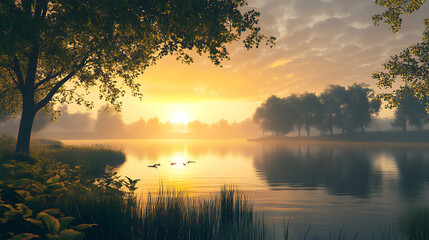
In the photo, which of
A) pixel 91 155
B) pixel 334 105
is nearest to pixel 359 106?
pixel 334 105

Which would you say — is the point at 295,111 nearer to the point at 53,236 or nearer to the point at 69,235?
the point at 69,235

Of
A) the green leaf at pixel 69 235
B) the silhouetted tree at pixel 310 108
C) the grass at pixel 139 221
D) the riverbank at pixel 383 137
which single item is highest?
the silhouetted tree at pixel 310 108

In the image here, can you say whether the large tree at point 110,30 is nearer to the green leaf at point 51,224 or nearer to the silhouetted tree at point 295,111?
the green leaf at point 51,224

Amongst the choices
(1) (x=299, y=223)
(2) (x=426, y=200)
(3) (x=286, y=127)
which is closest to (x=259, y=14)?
(1) (x=299, y=223)

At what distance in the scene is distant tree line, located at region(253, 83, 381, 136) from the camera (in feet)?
354

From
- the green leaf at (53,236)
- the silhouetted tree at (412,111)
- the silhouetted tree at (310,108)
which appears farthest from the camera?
the silhouetted tree at (310,108)

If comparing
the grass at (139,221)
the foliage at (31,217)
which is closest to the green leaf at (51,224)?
the foliage at (31,217)

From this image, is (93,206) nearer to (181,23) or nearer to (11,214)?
(11,214)

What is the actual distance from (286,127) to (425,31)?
99.2 m

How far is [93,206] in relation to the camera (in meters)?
7.16

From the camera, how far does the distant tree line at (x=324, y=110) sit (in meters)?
108

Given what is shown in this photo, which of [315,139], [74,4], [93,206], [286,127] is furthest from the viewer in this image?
[286,127]

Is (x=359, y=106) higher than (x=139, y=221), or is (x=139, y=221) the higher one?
(x=359, y=106)

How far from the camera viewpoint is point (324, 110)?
4631 inches
